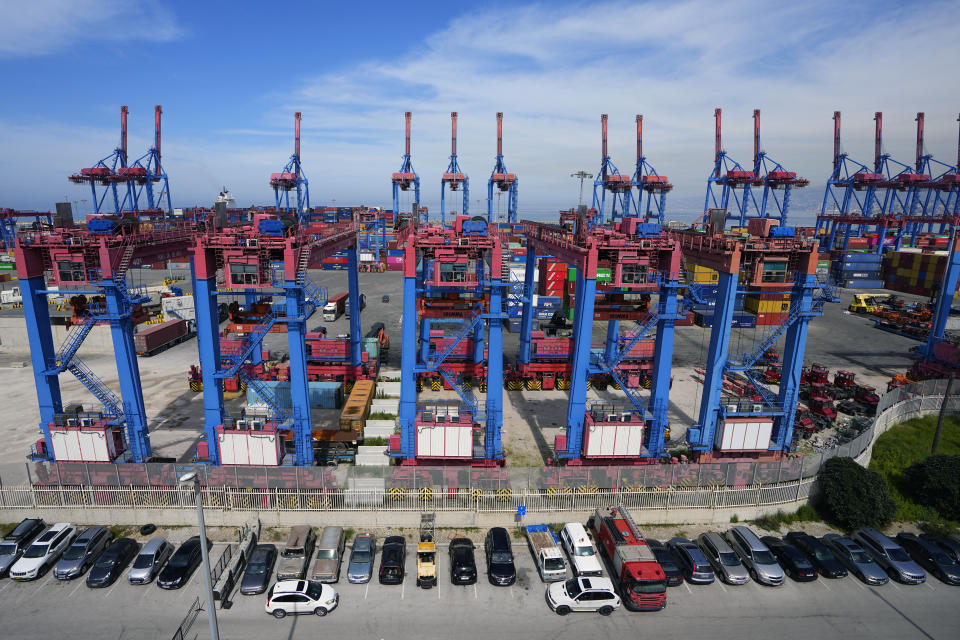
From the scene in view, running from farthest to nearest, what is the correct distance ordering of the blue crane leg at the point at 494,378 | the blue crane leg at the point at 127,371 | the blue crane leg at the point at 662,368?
the blue crane leg at the point at 662,368, the blue crane leg at the point at 494,378, the blue crane leg at the point at 127,371

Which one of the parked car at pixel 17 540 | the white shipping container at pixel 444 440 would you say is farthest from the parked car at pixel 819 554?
the parked car at pixel 17 540

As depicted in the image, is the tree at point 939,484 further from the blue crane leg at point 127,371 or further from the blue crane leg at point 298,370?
the blue crane leg at point 127,371

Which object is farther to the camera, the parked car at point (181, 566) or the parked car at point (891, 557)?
the parked car at point (891, 557)

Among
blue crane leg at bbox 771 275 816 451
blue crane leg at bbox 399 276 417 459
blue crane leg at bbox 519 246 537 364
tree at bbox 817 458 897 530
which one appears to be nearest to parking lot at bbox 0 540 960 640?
tree at bbox 817 458 897 530

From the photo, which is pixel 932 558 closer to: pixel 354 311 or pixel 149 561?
pixel 149 561

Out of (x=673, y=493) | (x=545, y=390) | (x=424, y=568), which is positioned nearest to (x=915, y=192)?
(x=545, y=390)

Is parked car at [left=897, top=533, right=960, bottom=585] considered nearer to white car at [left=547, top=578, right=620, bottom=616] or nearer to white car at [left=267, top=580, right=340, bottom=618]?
white car at [left=547, top=578, right=620, bottom=616]
